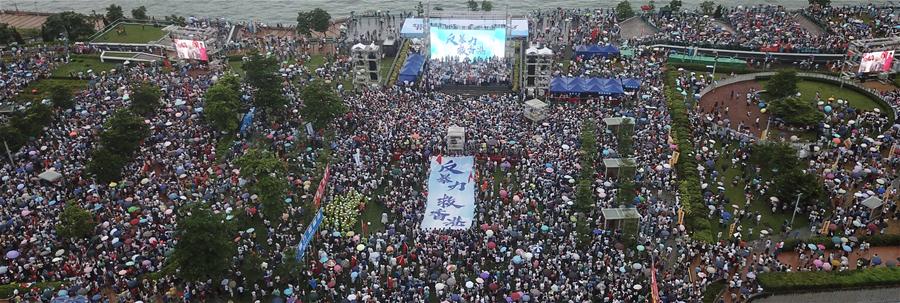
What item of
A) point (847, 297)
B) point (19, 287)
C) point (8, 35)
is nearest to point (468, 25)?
point (847, 297)

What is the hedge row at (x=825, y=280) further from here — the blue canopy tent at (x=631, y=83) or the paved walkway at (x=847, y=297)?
the blue canopy tent at (x=631, y=83)

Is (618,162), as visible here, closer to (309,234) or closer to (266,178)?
(309,234)

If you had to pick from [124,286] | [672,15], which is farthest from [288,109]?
[672,15]

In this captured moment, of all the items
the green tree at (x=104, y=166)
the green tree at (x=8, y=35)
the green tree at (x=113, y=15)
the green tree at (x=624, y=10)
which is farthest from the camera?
the green tree at (x=113, y=15)

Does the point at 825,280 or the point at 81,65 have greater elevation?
the point at 81,65

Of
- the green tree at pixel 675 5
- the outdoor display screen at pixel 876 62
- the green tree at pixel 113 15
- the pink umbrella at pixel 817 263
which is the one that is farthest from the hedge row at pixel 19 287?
the green tree at pixel 675 5

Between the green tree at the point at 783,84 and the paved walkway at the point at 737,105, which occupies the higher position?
the green tree at the point at 783,84

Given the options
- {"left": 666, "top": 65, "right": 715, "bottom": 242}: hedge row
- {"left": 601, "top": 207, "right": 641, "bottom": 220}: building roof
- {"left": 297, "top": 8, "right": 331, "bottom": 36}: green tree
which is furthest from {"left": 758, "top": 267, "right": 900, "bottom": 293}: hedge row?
{"left": 297, "top": 8, "right": 331, "bottom": 36}: green tree
